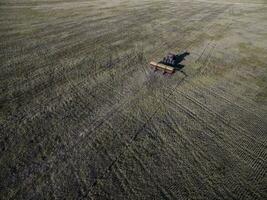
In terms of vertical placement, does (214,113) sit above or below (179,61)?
above

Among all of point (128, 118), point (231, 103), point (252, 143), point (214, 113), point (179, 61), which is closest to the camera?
point (252, 143)

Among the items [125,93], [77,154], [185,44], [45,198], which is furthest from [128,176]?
[185,44]

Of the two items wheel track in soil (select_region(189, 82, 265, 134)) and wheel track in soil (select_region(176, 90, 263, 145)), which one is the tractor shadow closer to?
wheel track in soil (select_region(189, 82, 265, 134))

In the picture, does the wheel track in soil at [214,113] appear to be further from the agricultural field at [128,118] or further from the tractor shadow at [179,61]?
the tractor shadow at [179,61]

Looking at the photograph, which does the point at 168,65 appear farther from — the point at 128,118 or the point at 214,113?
the point at 128,118

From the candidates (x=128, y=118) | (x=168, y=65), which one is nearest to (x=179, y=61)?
(x=168, y=65)

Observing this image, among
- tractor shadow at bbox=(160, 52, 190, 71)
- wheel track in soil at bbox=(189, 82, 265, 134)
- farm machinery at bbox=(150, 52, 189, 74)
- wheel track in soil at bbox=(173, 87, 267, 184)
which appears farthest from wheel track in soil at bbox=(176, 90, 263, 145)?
tractor shadow at bbox=(160, 52, 190, 71)

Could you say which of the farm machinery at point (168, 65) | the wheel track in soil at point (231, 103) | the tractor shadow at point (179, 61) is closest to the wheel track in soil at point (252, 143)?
the wheel track in soil at point (231, 103)

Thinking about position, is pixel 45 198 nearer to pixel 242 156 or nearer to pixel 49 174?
pixel 49 174
